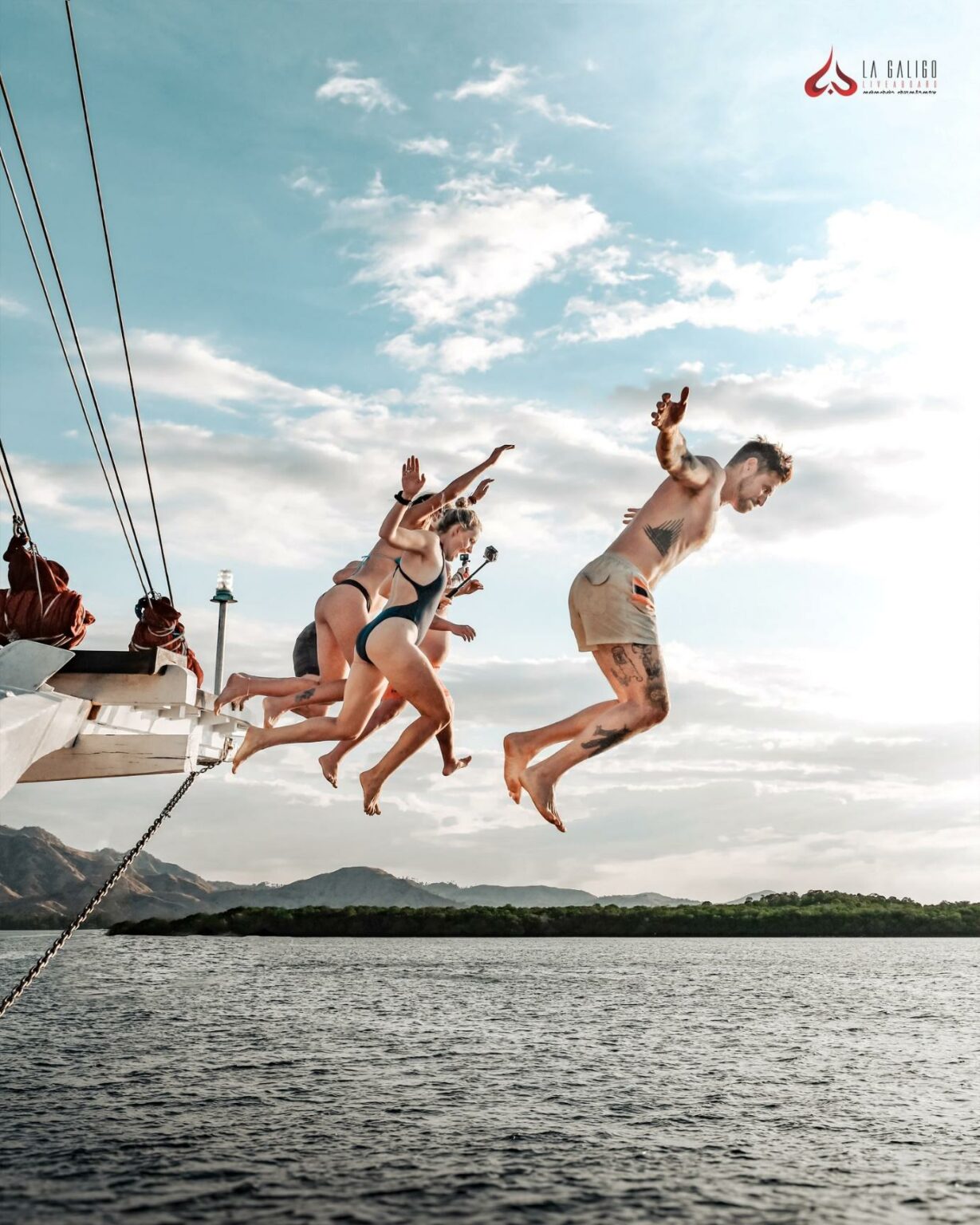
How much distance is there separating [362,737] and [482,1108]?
2138 cm

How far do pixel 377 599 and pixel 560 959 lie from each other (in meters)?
119

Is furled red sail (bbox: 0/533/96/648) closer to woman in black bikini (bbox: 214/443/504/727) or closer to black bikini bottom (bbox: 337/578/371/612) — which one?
woman in black bikini (bbox: 214/443/504/727)

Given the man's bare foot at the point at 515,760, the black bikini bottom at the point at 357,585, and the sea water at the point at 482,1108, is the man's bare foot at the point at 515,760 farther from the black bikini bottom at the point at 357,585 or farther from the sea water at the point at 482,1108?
the sea water at the point at 482,1108

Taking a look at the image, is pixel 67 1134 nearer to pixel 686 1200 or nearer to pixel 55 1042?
pixel 686 1200

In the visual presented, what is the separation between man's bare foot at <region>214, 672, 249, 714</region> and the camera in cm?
952

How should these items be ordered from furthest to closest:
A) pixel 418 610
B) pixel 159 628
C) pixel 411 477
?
pixel 159 628, pixel 418 610, pixel 411 477

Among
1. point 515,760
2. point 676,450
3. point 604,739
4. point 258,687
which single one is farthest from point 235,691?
point 676,450

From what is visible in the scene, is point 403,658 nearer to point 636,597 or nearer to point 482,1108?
point 636,597

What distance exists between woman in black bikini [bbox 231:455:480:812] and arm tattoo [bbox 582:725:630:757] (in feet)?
5.41

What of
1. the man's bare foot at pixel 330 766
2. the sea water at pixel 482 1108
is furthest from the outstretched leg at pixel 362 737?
the sea water at pixel 482 1108

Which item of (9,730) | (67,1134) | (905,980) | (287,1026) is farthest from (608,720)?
(905,980)

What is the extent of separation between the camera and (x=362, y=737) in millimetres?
8609

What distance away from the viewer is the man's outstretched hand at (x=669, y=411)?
20.0 feet

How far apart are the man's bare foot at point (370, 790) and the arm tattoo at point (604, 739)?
244cm
